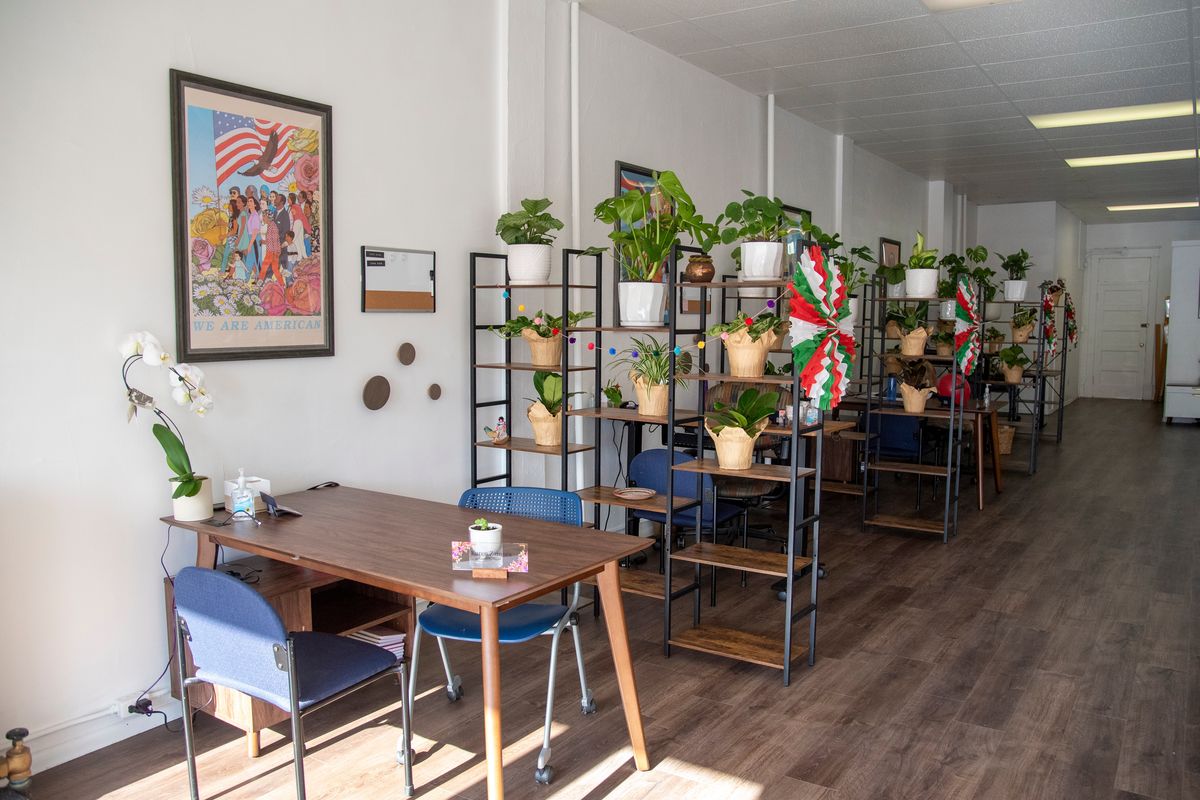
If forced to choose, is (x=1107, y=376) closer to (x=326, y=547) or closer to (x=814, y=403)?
(x=814, y=403)

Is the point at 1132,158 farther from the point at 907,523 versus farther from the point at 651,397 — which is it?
the point at 651,397

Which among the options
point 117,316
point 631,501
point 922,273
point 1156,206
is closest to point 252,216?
point 117,316

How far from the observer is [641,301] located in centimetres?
386

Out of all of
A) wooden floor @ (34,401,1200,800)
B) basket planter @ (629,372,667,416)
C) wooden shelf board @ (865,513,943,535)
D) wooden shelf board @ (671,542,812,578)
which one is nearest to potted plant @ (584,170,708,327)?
basket planter @ (629,372,667,416)

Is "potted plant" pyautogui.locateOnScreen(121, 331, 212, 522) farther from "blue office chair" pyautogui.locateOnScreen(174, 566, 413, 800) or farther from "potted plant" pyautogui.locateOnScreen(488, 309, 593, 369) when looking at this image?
"potted plant" pyautogui.locateOnScreen(488, 309, 593, 369)

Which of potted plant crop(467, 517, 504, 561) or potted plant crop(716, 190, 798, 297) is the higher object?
potted plant crop(716, 190, 798, 297)

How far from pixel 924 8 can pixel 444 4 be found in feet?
8.55

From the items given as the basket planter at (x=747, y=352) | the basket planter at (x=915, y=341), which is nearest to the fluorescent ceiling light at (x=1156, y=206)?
the basket planter at (x=915, y=341)

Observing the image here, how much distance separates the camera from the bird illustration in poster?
10.6 ft

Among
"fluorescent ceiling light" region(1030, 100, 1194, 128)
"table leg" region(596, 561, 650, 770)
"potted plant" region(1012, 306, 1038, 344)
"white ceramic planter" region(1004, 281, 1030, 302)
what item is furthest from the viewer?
"potted plant" region(1012, 306, 1038, 344)

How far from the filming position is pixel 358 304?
3.86 metres

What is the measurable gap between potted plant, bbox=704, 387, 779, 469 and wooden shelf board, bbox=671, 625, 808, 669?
0.76m

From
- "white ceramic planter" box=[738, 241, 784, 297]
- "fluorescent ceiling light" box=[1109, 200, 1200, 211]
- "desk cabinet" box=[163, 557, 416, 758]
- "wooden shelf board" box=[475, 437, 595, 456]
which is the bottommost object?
"desk cabinet" box=[163, 557, 416, 758]

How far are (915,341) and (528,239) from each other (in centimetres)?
338
